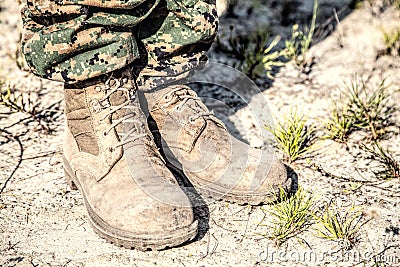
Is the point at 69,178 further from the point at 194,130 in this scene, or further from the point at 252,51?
the point at 252,51

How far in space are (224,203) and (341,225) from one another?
17.1 inches

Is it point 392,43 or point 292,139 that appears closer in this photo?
point 292,139

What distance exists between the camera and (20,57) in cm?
303

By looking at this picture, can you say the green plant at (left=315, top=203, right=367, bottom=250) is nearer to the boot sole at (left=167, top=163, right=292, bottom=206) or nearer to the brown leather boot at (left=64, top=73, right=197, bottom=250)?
the boot sole at (left=167, top=163, right=292, bottom=206)

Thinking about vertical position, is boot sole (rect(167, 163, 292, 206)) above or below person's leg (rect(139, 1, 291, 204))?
below

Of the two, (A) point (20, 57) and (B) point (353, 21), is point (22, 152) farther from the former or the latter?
(B) point (353, 21)

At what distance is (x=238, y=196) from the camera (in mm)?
2014

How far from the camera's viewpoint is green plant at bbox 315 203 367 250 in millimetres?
1877

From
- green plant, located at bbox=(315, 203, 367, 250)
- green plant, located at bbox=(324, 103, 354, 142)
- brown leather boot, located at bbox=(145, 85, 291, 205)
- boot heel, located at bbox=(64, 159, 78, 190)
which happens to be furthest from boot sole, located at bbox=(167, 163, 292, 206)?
green plant, located at bbox=(324, 103, 354, 142)

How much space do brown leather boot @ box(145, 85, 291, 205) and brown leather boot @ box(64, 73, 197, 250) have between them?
0.39ft

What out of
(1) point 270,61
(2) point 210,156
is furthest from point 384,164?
(1) point 270,61

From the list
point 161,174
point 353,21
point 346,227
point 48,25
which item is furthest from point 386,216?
point 353,21

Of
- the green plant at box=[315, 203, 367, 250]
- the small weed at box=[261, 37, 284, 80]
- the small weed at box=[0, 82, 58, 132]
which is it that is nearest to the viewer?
the green plant at box=[315, 203, 367, 250]

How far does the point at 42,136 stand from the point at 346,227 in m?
1.40
